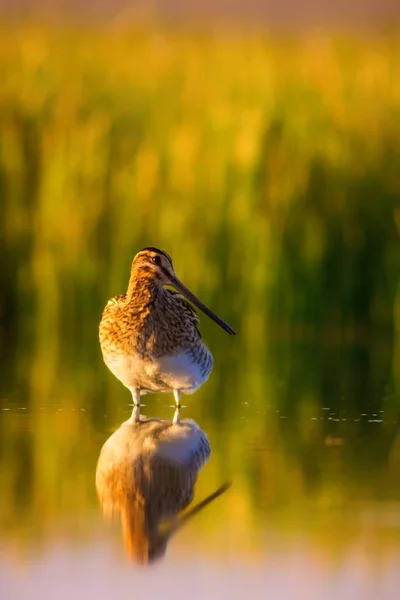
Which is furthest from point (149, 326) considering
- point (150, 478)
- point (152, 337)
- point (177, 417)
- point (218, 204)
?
point (218, 204)

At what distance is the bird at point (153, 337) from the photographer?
723 cm

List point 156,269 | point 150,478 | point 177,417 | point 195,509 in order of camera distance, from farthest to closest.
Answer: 1. point 156,269
2. point 177,417
3. point 150,478
4. point 195,509

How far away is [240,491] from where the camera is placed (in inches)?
209

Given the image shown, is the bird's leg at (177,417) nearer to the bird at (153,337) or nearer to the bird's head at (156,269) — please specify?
the bird at (153,337)

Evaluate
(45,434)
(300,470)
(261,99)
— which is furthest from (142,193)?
(300,470)

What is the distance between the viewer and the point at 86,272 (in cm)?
1092

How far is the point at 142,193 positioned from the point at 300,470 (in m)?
5.54

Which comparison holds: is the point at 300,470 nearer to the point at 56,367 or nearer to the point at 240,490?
the point at 240,490

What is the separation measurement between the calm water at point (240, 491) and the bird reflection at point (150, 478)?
0.05 meters

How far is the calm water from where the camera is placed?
416 cm

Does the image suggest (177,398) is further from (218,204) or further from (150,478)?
(218,204)

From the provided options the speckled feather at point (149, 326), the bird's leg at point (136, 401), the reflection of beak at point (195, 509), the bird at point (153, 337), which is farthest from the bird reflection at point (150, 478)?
the speckled feather at point (149, 326)

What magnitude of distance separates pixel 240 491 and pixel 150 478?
33cm

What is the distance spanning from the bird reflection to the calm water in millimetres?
51
